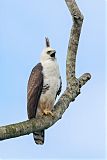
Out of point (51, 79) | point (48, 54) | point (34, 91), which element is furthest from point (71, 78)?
point (48, 54)

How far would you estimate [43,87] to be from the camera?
798cm

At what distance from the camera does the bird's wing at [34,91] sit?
762 centimetres

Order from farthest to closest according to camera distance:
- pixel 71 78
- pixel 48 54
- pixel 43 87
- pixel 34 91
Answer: pixel 48 54 < pixel 43 87 < pixel 34 91 < pixel 71 78

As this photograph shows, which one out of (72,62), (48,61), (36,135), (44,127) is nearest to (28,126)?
(44,127)

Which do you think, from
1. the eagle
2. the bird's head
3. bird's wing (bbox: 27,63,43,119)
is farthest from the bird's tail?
the bird's head

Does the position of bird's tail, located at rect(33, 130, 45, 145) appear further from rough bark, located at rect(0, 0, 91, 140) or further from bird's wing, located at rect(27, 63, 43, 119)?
rough bark, located at rect(0, 0, 91, 140)

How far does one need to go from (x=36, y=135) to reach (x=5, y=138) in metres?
2.63

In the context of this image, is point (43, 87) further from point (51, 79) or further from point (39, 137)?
point (39, 137)

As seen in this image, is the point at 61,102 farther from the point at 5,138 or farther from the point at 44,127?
the point at 5,138

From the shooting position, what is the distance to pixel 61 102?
6.28m

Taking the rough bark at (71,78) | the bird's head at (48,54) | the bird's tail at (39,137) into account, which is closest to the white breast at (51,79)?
the bird's head at (48,54)

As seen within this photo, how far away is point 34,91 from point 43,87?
11.7 inches

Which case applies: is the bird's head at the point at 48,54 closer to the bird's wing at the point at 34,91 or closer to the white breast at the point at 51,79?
the white breast at the point at 51,79

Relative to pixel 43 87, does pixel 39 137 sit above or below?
below
